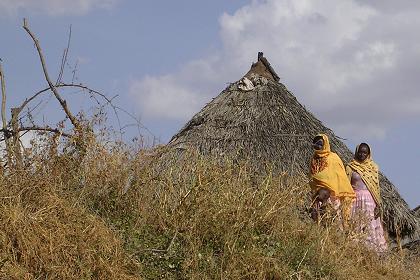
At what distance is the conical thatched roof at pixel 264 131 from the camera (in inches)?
346

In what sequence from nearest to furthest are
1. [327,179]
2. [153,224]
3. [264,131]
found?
1. [153,224]
2. [327,179]
3. [264,131]

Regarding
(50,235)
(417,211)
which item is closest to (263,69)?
(417,211)

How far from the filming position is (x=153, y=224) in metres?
5.48

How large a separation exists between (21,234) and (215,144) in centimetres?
436

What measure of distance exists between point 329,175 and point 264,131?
2076 millimetres

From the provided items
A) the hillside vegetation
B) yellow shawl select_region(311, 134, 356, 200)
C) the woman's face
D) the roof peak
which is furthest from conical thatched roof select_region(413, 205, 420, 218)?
the hillside vegetation

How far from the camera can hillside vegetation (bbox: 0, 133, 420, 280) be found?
474cm

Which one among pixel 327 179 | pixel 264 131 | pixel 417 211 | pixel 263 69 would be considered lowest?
pixel 327 179

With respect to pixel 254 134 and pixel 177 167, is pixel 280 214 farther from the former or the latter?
pixel 254 134

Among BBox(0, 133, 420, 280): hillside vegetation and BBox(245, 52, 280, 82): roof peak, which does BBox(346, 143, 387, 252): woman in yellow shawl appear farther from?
BBox(245, 52, 280, 82): roof peak

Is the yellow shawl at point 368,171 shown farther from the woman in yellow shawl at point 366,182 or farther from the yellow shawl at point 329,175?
the yellow shawl at point 329,175

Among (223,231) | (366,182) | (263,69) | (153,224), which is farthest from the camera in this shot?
(263,69)

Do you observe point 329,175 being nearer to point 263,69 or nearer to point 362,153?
point 362,153

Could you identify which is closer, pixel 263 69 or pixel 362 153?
pixel 362 153
